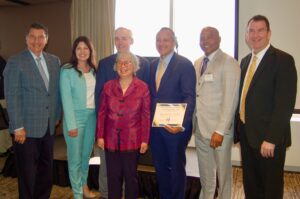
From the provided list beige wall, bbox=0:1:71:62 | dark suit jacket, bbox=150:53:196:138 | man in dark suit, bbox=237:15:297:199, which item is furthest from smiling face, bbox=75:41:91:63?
beige wall, bbox=0:1:71:62

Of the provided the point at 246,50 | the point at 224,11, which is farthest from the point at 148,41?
the point at 246,50

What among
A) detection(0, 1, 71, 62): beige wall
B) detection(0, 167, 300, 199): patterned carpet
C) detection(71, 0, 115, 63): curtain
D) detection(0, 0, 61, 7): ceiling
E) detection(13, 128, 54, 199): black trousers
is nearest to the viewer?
detection(13, 128, 54, 199): black trousers

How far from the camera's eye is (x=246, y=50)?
14.2 feet

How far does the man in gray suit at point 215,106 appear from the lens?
2363mm

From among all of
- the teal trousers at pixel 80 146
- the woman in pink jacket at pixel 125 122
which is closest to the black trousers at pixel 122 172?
the woman in pink jacket at pixel 125 122

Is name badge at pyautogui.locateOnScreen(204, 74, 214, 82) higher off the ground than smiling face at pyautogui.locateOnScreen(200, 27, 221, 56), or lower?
lower

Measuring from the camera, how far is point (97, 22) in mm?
5270

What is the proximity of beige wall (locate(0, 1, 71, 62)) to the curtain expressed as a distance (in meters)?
0.97

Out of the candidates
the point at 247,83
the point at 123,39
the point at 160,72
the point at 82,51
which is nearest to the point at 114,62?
the point at 123,39

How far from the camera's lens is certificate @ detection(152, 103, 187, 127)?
7.54 feet

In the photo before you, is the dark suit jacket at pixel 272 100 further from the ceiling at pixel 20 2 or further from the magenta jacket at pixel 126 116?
the ceiling at pixel 20 2

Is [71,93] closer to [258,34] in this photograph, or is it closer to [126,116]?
[126,116]

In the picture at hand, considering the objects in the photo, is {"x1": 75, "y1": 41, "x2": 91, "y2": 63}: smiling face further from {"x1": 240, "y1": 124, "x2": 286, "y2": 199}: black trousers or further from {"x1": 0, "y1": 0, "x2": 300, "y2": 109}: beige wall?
{"x1": 0, "y1": 0, "x2": 300, "y2": 109}: beige wall

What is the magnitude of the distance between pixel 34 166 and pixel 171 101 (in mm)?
1354
